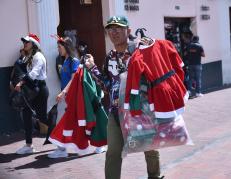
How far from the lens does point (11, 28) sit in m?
9.16

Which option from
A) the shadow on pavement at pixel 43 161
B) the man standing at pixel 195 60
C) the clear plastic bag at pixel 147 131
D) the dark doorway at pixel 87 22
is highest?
the dark doorway at pixel 87 22

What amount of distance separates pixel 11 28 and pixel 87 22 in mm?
3053

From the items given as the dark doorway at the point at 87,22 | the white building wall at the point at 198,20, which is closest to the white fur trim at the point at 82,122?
the white building wall at the point at 198,20

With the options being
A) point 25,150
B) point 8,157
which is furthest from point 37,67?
point 8,157

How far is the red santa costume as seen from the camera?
5.64 m

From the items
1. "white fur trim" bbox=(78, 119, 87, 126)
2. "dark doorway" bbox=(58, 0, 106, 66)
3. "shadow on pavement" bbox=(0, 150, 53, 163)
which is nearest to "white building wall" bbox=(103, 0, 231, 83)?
"dark doorway" bbox=(58, 0, 106, 66)

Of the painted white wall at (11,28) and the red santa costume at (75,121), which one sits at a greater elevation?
the painted white wall at (11,28)

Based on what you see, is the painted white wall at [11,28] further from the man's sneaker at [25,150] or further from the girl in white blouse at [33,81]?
the man's sneaker at [25,150]

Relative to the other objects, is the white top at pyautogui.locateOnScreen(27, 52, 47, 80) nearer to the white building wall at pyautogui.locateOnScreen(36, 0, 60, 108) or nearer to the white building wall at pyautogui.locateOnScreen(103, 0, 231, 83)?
the white building wall at pyautogui.locateOnScreen(36, 0, 60, 108)

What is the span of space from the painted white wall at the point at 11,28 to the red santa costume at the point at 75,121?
11.6ft

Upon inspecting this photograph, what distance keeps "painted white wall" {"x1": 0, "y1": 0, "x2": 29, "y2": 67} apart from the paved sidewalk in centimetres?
143

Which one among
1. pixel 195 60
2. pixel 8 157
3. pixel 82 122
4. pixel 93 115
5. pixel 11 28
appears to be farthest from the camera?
pixel 195 60

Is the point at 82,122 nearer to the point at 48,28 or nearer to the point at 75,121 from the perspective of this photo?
the point at 75,121

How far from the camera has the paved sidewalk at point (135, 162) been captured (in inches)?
247
